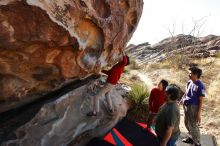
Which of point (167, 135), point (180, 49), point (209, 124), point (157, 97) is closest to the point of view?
point (167, 135)

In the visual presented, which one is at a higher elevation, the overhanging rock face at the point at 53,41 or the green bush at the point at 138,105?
the overhanging rock face at the point at 53,41

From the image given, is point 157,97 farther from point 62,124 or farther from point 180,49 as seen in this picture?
point 180,49

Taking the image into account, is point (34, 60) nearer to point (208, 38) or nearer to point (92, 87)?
point (92, 87)

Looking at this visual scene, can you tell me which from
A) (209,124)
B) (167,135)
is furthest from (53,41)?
(209,124)

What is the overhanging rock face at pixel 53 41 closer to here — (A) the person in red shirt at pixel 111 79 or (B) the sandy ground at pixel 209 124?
(A) the person in red shirt at pixel 111 79

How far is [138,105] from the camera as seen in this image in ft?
32.6

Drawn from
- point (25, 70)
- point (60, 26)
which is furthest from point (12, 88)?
point (60, 26)

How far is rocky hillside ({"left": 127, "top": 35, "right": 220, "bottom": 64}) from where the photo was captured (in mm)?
22500

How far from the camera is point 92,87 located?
736 centimetres

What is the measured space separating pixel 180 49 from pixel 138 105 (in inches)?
561

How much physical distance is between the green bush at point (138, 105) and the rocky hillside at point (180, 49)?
1061cm

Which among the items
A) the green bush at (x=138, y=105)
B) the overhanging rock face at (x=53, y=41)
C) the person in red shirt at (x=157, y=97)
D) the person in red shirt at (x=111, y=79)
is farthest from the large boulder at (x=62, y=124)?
the green bush at (x=138, y=105)

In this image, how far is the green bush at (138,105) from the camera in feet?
31.9

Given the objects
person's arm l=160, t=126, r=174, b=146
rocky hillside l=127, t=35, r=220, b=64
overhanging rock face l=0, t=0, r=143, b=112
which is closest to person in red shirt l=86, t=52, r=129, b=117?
overhanging rock face l=0, t=0, r=143, b=112
